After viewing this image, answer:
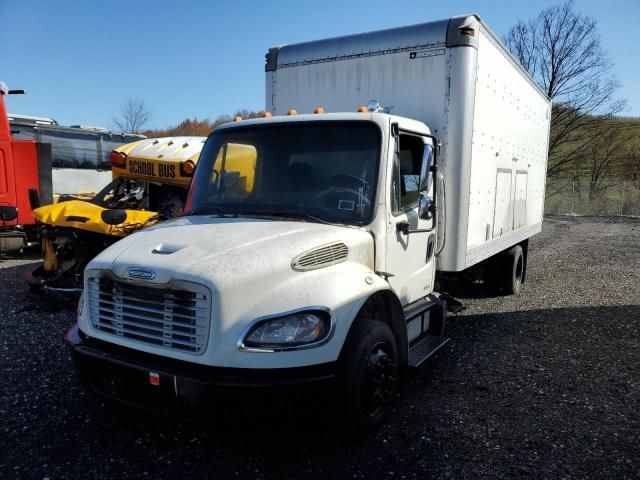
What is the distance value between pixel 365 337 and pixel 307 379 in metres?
0.53

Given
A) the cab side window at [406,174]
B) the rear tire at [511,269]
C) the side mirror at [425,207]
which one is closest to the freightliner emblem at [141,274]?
the cab side window at [406,174]

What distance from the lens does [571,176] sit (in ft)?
106

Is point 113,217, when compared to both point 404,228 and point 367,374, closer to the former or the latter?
point 404,228

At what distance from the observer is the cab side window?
12.6 feet

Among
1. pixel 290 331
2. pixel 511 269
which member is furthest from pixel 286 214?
pixel 511 269

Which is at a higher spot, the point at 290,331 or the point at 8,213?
the point at 8,213

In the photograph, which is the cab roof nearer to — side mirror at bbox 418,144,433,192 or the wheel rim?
side mirror at bbox 418,144,433,192

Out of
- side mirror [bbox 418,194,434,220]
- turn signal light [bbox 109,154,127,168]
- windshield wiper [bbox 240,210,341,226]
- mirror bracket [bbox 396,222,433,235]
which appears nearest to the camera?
windshield wiper [bbox 240,210,341,226]

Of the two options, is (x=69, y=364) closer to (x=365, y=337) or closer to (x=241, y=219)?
(x=241, y=219)

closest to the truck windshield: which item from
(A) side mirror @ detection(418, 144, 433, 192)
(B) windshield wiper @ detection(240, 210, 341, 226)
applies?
(B) windshield wiper @ detection(240, 210, 341, 226)

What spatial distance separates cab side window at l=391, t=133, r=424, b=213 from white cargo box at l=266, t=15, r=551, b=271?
2.34 ft

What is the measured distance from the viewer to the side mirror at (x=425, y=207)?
412 cm

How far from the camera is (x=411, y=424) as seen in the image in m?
3.72

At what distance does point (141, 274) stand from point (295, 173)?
1461mm
